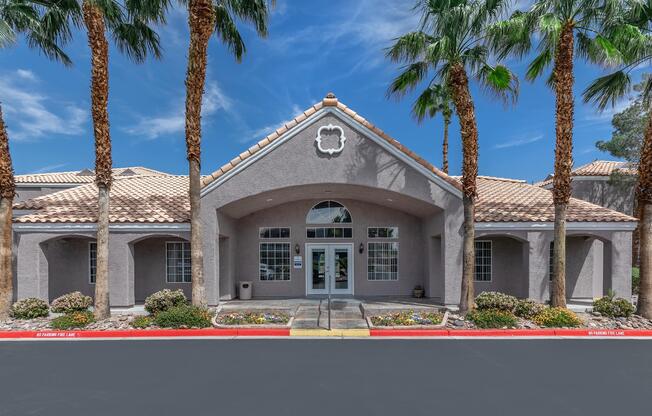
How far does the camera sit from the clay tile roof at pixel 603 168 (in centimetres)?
2478

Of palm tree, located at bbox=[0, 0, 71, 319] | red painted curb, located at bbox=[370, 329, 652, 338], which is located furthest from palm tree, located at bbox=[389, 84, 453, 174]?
palm tree, located at bbox=[0, 0, 71, 319]

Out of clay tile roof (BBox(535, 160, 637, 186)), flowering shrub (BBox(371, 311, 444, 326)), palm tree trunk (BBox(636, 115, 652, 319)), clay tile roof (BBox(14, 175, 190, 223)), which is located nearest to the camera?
flowering shrub (BBox(371, 311, 444, 326))

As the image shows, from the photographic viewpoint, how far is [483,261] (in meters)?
15.8

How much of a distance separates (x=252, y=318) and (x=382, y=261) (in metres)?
7.43

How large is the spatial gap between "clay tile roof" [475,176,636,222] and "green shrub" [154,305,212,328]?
10.6 metres

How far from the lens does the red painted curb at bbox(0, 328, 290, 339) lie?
411 inches

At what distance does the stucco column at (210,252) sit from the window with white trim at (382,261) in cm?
697

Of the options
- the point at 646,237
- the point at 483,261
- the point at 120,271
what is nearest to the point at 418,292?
the point at 483,261

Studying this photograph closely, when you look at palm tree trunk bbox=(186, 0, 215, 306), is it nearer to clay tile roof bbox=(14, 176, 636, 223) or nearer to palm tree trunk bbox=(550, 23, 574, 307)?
clay tile roof bbox=(14, 176, 636, 223)

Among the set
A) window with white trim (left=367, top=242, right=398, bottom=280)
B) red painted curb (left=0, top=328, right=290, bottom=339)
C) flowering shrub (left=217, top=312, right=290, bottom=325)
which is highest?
window with white trim (left=367, top=242, right=398, bottom=280)

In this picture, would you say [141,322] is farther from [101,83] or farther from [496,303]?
[496,303]

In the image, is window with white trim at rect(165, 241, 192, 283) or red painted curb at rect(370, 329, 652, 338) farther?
window with white trim at rect(165, 241, 192, 283)

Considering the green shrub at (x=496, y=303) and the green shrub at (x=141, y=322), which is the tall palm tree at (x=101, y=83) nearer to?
the green shrub at (x=141, y=322)
